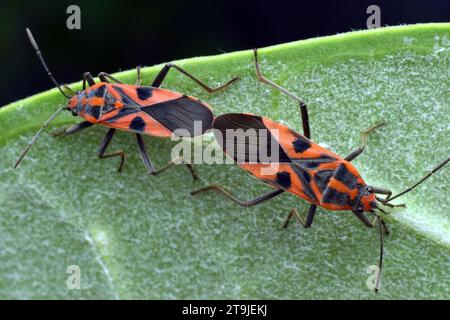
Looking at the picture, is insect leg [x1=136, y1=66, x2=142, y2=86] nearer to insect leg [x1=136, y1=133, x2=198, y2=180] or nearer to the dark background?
insect leg [x1=136, y1=133, x2=198, y2=180]

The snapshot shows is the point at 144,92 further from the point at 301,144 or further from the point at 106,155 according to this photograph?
the point at 301,144

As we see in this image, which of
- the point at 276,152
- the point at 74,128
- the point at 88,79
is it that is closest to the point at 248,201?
the point at 276,152

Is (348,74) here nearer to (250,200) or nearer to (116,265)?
(250,200)

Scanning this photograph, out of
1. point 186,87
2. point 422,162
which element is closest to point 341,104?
point 422,162

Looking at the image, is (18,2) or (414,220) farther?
(18,2)

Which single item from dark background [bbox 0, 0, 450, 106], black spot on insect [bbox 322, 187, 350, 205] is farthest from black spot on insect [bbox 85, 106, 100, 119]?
black spot on insect [bbox 322, 187, 350, 205]

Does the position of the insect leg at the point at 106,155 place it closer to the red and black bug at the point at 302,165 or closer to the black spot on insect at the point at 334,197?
the red and black bug at the point at 302,165
